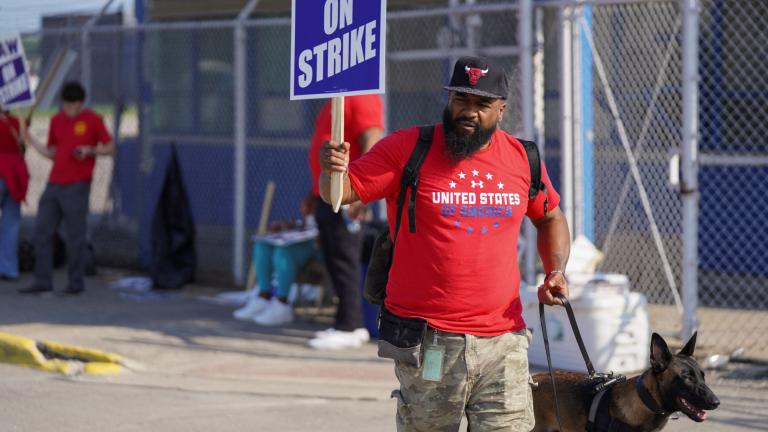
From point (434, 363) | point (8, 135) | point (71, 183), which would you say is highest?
point (8, 135)

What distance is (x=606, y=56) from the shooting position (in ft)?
34.1

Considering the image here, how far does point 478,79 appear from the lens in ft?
13.7

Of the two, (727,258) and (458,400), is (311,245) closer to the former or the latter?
(727,258)

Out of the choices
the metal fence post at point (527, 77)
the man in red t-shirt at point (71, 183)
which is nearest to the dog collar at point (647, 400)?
the metal fence post at point (527, 77)

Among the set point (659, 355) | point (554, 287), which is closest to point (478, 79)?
point (554, 287)

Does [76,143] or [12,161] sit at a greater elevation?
[76,143]

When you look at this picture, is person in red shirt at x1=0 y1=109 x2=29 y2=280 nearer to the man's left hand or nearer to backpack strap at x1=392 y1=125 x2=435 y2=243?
backpack strap at x1=392 y1=125 x2=435 y2=243

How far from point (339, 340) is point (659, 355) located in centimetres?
403

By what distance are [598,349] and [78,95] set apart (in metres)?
5.65

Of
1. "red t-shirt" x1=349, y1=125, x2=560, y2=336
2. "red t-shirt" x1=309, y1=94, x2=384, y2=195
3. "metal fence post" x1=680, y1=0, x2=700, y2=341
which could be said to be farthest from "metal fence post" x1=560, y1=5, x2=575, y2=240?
"red t-shirt" x1=349, y1=125, x2=560, y2=336

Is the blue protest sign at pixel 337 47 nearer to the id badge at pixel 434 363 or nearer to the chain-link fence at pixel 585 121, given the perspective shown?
the id badge at pixel 434 363

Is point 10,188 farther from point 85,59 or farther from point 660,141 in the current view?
point 660,141

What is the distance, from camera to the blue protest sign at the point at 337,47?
4.45 meters

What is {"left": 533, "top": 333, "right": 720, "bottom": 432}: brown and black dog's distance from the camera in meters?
4.90
